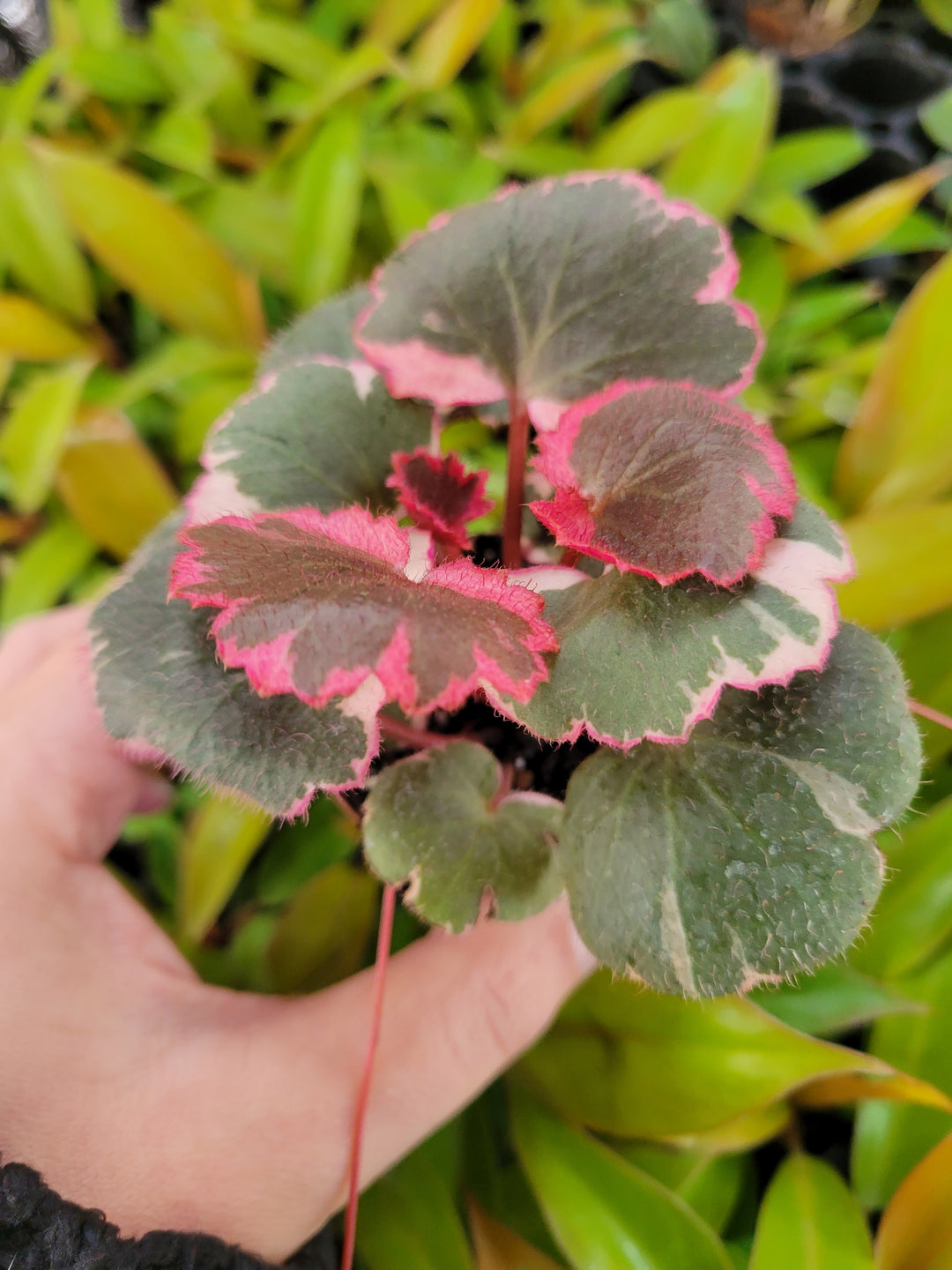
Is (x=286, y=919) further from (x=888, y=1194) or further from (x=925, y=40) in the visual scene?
(x=925, y=40)

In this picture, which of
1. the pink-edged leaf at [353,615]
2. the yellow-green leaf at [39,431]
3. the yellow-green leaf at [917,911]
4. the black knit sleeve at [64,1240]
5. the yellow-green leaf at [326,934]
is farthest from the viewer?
the yellow-green leaf at [39,431]

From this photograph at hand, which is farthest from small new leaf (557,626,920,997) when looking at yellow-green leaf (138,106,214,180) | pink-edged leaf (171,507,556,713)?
yellow-green leaf (138,106,214,180)

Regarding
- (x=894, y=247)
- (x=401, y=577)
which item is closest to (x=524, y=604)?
(x=401, y=577)

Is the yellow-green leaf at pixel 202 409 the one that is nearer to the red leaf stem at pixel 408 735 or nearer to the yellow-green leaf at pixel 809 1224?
the red leaf stem at pixel 408 735

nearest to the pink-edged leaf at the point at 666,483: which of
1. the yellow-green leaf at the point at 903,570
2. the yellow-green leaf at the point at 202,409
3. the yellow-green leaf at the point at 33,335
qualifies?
the yellow-green leaf at the point at 903,570

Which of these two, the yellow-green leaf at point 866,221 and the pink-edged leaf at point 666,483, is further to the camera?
the yellow-green leaf at point 866,221

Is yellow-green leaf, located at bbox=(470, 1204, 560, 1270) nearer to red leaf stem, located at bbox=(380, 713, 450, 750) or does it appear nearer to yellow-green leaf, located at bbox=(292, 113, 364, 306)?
red leaf stem, located at bbox=(380, 713, 450, 750)
